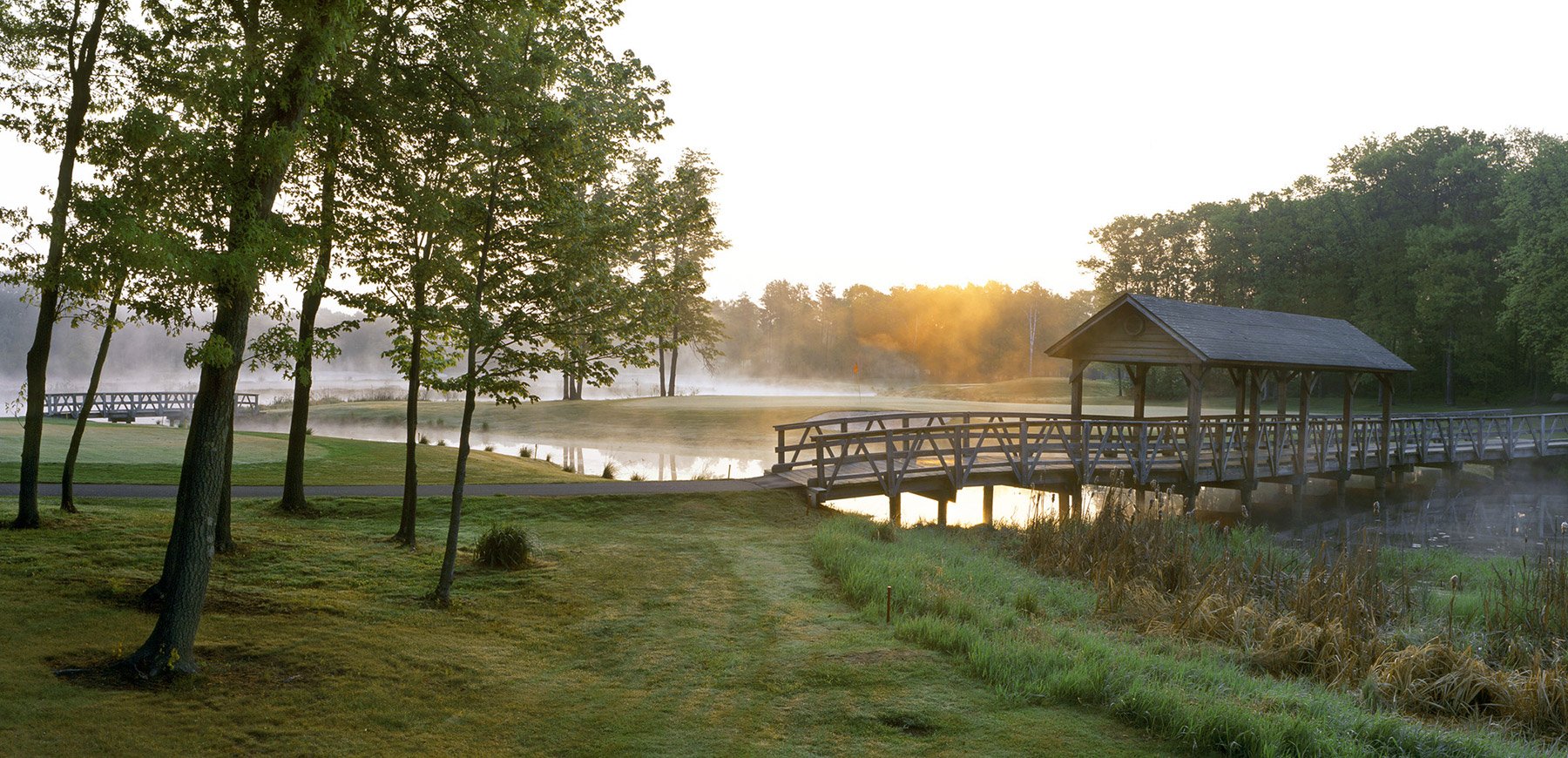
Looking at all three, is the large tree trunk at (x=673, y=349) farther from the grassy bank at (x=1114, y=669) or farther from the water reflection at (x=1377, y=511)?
the water reflection at (x=1377, y=511)

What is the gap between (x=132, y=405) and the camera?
4444 cm

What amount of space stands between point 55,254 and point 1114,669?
13039 mm

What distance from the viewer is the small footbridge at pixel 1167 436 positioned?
19078mm

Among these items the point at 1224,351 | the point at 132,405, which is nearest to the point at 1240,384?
the point at 1224,351

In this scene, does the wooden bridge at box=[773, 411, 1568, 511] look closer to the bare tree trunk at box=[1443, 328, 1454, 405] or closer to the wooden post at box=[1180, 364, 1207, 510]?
the wooden post at box=[1180, 364, 1207, 510]

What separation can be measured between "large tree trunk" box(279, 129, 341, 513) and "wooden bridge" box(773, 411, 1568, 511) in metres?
9.12

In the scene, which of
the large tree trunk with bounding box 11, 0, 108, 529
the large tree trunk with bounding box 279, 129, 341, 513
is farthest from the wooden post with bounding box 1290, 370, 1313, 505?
the large tree trunk with bounding box 11, 0, 108, 529

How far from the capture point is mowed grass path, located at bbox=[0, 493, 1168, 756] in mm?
6348

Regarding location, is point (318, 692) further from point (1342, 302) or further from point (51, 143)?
point (1342, 302)

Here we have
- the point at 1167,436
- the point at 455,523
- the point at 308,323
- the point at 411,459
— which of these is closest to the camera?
the point at 455,523

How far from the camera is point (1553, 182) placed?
45.3m

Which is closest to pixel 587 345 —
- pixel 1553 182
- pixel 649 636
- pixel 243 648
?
pixel 649 636

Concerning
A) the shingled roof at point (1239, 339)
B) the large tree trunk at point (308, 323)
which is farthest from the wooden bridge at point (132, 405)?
the shingled roof at point (1239, 339)

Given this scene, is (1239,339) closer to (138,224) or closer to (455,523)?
(455,523)
